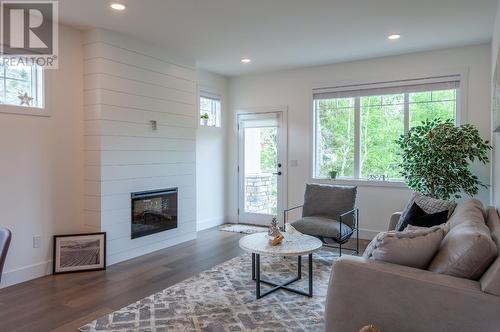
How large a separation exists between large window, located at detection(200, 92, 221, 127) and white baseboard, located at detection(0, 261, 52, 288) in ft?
10.4

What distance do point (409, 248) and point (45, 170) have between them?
355cm

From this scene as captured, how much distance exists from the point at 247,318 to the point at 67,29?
356cm

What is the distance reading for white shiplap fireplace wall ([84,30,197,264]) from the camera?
13.1ft

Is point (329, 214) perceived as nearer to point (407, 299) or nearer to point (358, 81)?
point (358, 81)

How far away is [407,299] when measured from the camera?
5.83 ft

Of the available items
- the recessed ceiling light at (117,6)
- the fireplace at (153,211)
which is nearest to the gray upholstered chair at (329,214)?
the fireplace at (153,211)

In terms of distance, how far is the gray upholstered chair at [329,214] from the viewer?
4.05 metres

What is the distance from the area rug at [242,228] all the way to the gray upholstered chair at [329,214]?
4.58 ft

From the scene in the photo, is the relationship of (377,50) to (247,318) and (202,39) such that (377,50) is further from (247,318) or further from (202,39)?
(247,318)

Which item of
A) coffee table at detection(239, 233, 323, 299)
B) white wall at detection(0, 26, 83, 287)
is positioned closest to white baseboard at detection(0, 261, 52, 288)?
white wall at detection(0, 26, 83, 287)

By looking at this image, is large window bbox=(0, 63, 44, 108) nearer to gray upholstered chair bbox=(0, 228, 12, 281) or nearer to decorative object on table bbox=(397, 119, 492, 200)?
gray upholstered chair bbox=(0, 228, 12, 281)

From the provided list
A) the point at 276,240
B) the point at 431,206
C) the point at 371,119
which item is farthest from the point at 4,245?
the point at 371,119

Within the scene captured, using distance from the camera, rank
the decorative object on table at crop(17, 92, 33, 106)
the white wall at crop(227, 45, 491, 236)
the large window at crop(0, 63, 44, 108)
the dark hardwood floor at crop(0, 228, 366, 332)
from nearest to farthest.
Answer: the dark hardwood floor at crop(0, 228, 366, 332)
the large window at crop(0, 63, 44, 108)
the decorative object on table at crop(17, 92, 33, 106)
the white wall at crop(227, 45, 491, 236)

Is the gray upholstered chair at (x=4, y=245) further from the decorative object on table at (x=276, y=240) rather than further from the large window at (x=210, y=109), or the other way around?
the large window at (x=210, y=109)
